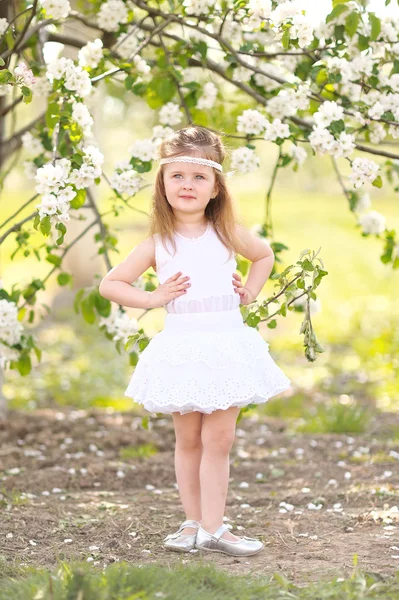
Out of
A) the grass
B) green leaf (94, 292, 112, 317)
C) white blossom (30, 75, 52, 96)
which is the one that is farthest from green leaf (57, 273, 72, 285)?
the grass

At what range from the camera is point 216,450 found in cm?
294

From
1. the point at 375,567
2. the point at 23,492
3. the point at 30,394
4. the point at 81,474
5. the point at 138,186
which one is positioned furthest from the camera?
the point at 30,394

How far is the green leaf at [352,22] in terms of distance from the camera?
3.42 m

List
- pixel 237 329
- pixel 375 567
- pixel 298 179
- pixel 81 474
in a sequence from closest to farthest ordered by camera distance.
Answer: pixel 375 567 < pixel 237 329 < pixel 81 474 < pixel 298 179

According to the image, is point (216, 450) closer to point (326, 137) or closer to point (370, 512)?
point (370, 512)

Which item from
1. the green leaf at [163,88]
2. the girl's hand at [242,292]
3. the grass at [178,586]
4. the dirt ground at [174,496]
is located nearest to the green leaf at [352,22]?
the green leaf at [163,88]

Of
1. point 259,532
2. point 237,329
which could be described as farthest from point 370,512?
point 237,329

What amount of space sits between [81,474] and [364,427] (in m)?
1.98

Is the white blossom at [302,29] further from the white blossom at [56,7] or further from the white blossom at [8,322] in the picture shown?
the white blossom at [8,322]

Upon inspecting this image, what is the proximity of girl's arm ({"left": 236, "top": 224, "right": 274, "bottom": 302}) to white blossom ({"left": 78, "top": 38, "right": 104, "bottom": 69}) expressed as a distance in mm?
1195

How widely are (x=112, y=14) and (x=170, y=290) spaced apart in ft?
5.61

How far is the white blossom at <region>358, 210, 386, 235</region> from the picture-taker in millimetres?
4156

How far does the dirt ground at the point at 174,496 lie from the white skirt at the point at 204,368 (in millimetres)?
558

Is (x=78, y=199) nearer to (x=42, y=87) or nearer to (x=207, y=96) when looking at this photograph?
(x=42, y=87)
